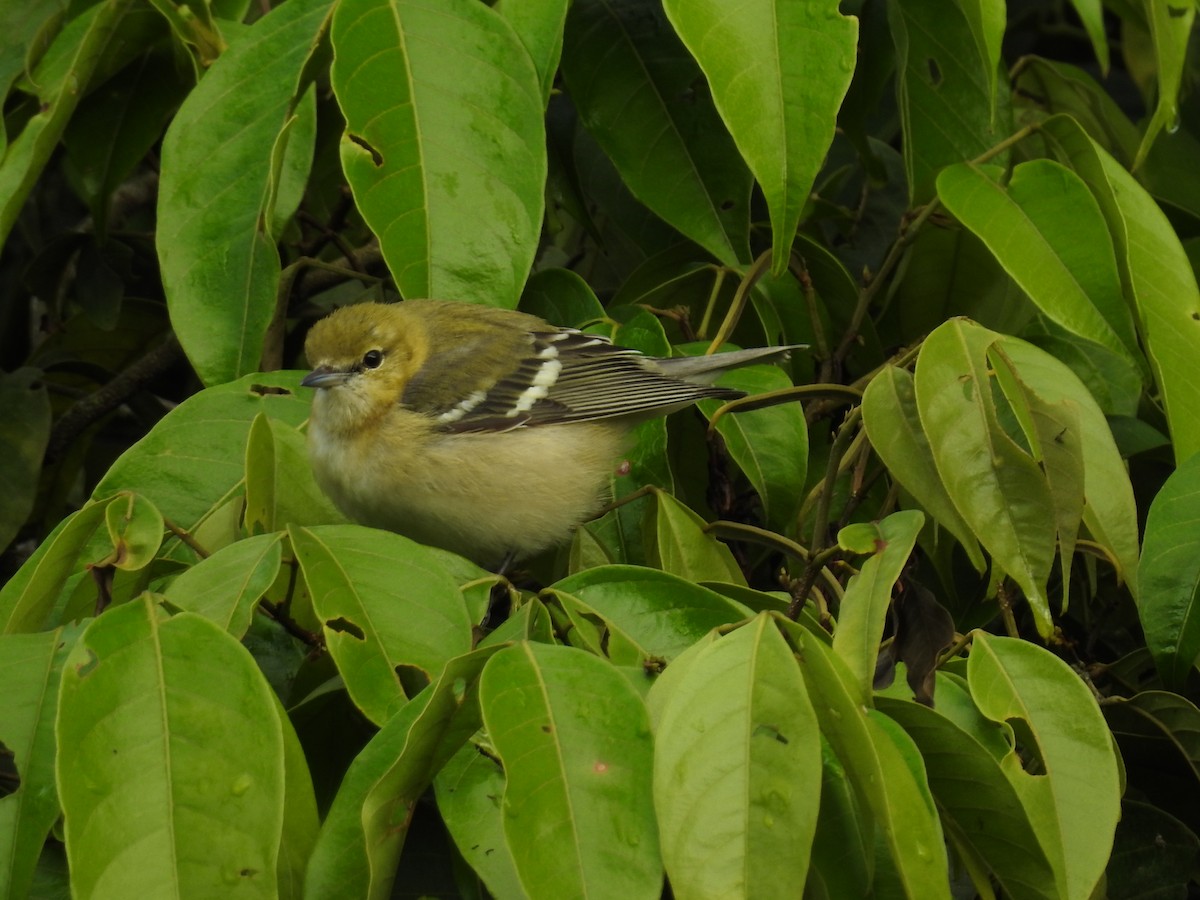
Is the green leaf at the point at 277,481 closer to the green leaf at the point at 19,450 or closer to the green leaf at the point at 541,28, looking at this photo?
the green leaf at the point at 541,28

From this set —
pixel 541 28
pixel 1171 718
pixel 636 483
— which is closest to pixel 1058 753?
pixel 1171 718

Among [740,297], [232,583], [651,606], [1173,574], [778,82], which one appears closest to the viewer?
[232,583]

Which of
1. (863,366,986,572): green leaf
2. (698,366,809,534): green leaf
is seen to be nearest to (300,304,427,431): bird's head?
(698,366,809,534): green leaf

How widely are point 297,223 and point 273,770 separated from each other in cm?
218

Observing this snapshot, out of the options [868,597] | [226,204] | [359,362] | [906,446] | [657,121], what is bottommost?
[359,362]

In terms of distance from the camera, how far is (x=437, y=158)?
2.59 m

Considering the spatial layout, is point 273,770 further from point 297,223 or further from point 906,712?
point 297,223

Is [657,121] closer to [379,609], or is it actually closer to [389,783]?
[379,609]

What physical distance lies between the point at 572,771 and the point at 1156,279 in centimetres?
169

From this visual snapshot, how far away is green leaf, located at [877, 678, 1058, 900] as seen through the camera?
1734 mm

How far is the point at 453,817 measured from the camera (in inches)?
68.7

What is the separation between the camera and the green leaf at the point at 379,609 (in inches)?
75.6

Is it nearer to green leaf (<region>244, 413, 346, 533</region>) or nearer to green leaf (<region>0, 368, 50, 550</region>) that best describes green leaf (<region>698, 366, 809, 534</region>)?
green leaf (<region>244, 413, 346, 533</region>)

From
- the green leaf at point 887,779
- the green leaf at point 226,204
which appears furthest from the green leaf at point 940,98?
the green leaf at point 887,779
